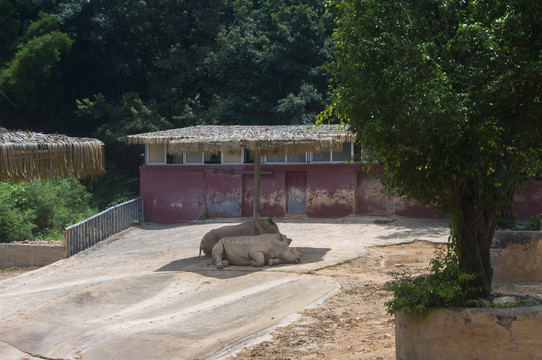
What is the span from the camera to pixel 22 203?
74.7 feet

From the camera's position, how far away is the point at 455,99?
594cm

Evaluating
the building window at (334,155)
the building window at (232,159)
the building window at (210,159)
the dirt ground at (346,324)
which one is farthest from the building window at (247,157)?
the dirt ground at (346,324)

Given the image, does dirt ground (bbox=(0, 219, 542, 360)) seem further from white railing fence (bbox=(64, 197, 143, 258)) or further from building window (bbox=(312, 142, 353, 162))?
building window (bbox=(312, 142, 353, 162))

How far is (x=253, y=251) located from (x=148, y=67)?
835 inches

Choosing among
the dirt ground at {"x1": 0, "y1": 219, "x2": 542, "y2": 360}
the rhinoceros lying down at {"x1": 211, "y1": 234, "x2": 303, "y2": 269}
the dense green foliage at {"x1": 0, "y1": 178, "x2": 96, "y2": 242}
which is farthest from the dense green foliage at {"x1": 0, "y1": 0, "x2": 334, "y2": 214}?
the dirt ground at {"x1": 0, "y1": 219, "x2": 542, "y2": 360}

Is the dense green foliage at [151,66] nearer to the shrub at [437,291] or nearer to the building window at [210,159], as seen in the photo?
the building window at [210,159]

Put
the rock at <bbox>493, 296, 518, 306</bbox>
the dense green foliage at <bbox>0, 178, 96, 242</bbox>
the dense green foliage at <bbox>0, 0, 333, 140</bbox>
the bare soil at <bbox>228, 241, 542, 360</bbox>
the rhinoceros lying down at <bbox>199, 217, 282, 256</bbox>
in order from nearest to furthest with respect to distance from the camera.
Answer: the rock at <bbox>493, 296, 518, 306</bbox> → the bare soil at <bbox>228, 241, 542, 360</bbox> → the rhinoceros lying down at <bbox>199, 217, 282, 256</bbox> → the dense green foliage at <bbox>0, 178, 96, 242</bbox> → the dense green foliage at <bbox>0, 0, 333, 140</bbox>

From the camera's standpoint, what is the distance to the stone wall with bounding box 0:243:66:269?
17.8 meters

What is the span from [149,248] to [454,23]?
1255cm

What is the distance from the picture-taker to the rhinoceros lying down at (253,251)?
1362cm

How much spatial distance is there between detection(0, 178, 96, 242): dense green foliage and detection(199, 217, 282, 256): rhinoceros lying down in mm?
8495

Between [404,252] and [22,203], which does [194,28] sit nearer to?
[22,203]

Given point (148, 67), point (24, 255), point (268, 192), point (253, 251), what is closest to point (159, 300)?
point (253, 251)

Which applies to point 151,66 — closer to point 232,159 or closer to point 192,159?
point 192,159
